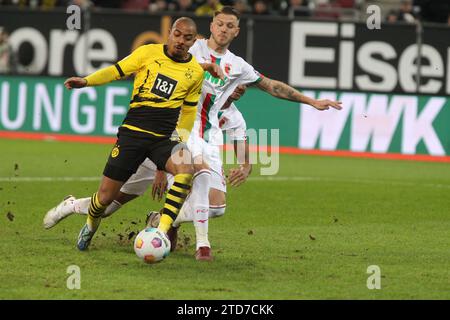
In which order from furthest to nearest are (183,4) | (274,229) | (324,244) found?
(183,4), (274,229), (324,244)

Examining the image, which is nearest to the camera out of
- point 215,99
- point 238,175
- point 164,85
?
point 164,85

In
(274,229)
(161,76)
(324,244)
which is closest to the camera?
(161,76)

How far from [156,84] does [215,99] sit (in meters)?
1.14

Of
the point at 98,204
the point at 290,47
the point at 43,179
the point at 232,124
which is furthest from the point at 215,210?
the point at 290,47

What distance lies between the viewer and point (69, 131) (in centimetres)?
2209

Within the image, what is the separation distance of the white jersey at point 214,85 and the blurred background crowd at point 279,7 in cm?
1226

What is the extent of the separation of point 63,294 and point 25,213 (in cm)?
480

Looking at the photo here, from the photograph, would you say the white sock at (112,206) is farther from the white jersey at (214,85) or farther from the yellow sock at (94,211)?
the white jersey at (214,85)

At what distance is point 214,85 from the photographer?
10.3 metres

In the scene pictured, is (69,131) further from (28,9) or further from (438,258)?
(438,258)

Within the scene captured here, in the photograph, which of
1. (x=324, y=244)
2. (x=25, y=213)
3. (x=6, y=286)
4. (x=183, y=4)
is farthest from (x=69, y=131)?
(x=6, y=286)

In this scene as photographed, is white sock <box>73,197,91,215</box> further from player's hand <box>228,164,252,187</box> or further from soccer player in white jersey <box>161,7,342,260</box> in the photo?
player's hand <box>228,164,252,187</box>

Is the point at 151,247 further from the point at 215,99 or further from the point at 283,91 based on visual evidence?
the point at 283,91
